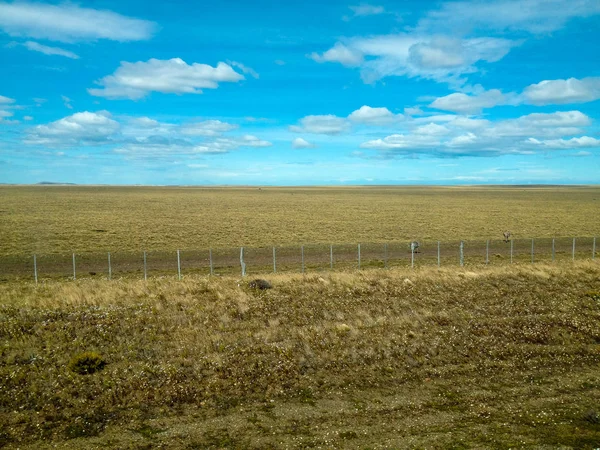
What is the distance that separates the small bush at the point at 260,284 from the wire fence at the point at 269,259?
7.94 feet

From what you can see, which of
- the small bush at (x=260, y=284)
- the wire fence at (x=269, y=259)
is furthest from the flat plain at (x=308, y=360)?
the wire fence at (x=269, y=259)

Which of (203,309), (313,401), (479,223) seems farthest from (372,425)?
(479,223)

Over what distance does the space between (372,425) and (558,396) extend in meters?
6.16

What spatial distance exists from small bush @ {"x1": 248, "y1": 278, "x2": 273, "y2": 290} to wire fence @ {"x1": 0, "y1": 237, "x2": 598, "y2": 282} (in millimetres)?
2419

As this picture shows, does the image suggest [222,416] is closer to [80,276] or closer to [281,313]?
[281,313]

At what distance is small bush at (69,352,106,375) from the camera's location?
1617 centimetres

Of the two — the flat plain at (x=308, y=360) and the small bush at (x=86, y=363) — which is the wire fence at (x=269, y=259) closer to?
the flat plain at (x=308, y=360)

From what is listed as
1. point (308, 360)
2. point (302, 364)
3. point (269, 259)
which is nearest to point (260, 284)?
point (308, 360)

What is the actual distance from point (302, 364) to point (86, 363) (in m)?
→ 7.42

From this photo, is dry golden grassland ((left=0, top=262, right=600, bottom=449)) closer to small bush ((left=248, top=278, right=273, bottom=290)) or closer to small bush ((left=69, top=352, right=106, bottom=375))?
small bush ((left=69, top=352, right=106, bottom=375))

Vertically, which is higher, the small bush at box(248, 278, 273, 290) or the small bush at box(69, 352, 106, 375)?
the small bush at box(248, 278, 273, 290)

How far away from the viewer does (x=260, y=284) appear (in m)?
24.6

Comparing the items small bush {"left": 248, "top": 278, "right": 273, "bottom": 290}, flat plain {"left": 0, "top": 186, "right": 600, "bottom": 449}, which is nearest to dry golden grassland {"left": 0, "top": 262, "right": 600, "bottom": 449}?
flat plain {"left": 0, "top": 186, "right": 600, "bottom": 449}

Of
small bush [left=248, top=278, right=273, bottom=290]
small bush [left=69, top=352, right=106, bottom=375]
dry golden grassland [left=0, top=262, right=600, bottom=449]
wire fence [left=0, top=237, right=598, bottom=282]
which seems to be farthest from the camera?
wire fence [left=0, top=237, right=598, bottom=282]
